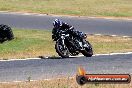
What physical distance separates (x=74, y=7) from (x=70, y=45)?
16836 mm

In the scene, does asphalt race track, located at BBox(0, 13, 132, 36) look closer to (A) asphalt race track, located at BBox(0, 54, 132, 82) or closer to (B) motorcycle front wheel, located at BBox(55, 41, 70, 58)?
(B) motorcycle front wheel, located at BBox(55, 41, 70, 58)

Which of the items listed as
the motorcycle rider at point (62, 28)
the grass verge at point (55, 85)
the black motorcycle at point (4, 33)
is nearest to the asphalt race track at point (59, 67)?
the grass verge at point (55, 85)

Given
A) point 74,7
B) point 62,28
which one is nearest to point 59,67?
point 62,28

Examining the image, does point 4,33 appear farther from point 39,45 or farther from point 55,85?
point 55,85

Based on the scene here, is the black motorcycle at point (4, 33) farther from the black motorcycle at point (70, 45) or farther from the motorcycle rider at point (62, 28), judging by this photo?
the black motorcycle at point (70, 45)

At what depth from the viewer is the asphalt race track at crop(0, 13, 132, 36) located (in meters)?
28.9

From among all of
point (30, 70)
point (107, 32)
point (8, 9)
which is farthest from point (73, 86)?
point (8, 9)

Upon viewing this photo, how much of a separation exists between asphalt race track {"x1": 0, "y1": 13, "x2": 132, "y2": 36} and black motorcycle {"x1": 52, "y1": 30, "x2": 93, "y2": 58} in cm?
782

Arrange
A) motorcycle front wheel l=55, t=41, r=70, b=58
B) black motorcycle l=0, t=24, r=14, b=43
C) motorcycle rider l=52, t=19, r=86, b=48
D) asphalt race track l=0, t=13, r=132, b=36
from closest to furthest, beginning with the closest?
motorcycle front wheel l=55, t=41, r=70, b=58 → motorcycle rider l=52, t=19, r=86, b=48 → black motorcycle l=0, t=24, r=14, b=43 → asphalt race track l=0, t=13, r=132, b=36

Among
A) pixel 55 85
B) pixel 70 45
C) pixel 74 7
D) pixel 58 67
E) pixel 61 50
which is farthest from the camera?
pixel 74 7

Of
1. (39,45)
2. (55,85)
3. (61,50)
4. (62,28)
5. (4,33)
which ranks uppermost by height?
(62,28)

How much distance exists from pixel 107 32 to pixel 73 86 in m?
14.5

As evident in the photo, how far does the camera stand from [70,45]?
66.1 ft

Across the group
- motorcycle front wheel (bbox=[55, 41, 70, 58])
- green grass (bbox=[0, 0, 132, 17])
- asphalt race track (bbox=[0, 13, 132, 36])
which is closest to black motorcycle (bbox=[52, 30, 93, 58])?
motorcycle front wheel (bbox=[55, 41, 70, 58])
